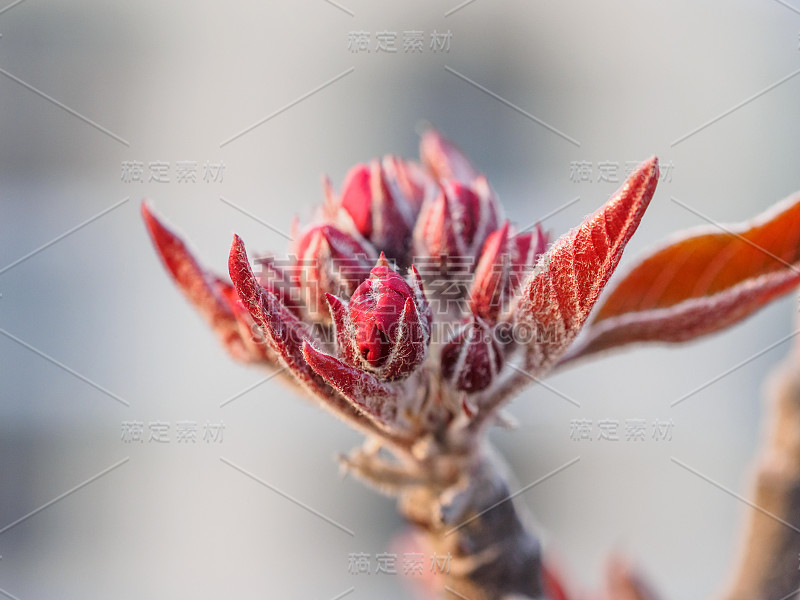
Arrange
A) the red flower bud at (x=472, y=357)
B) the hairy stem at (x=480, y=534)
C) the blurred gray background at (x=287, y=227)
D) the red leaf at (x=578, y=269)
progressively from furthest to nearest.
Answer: the blurred gray background at (x=287, y=227) < the hairy stem at (x=480, y=534) < the red flower bud at (x=472, y=357) < the red leaf at (x=578, y=269)

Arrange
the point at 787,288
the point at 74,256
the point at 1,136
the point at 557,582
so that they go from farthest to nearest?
the point at 74,256 < the point at 1,136 < the point at 557,582 < the point at 787,288

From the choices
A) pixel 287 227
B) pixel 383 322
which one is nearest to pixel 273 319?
pixel 383 322

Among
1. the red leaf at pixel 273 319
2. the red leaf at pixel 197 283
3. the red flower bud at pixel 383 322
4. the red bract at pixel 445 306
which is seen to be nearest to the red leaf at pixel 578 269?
the red bract at pixel 445 306

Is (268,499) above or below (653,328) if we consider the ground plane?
below

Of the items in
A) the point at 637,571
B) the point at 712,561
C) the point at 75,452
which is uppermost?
the point at 637,571

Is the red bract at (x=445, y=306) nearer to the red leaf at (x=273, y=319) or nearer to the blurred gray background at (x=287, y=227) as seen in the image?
the red leaf at (x=273, y=319)

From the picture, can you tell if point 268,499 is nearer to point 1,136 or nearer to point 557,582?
point 1,136

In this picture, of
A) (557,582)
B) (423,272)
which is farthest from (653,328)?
(557,582)

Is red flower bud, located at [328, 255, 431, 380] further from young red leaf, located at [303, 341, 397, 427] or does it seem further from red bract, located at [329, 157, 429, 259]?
red bract, located at [329, 157, 429, 259]
